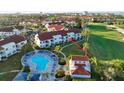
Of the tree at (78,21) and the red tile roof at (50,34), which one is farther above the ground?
the tree at (78,21)

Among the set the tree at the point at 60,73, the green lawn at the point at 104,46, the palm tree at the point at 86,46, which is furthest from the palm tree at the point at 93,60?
the tree at the point at 60,73

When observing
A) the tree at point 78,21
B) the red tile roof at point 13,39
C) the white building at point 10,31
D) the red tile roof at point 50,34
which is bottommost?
the red tile roof at point 13,39

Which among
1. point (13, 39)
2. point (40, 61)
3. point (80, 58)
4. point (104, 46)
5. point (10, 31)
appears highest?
point (10, 31)

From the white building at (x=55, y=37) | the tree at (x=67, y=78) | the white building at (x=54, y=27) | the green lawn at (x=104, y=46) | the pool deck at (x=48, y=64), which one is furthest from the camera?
the white building at (x=54, y=27)

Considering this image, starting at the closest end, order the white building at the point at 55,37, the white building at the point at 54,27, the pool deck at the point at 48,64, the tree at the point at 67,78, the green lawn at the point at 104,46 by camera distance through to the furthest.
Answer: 1. the tree at the point at 67,78
2. the pool deck at the point at 48,64
3. the green lawn at the point at 104,46
4. the white building at the point at 55,37
5. the white building at the point at 54,27

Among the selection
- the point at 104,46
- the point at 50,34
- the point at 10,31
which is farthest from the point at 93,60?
the point at 10,31

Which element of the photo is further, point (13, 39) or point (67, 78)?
point (13, 39)

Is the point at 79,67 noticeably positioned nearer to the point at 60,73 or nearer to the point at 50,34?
the point at 60,73

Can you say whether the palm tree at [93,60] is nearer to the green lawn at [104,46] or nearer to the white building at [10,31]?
the green lawn at [104,46]
